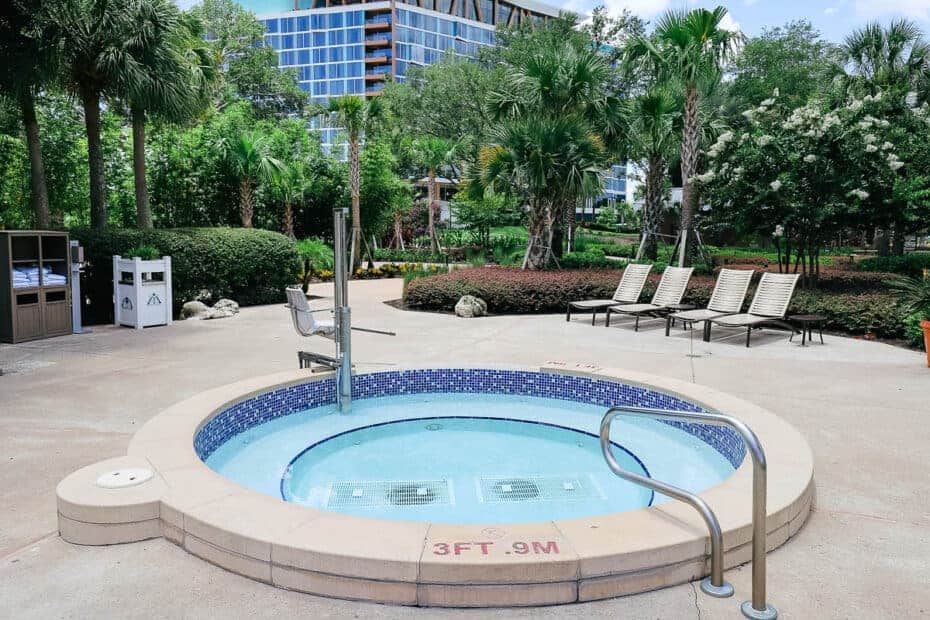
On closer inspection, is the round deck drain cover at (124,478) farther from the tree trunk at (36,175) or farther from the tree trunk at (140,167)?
the tree trunk at (36,175)

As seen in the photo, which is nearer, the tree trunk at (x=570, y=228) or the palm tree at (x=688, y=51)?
the palm tree at (x=688, y=51)

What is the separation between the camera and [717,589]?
286 centimetres

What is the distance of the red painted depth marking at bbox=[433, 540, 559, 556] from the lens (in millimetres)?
2834

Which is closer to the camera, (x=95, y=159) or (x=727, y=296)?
(x=727, y=296)

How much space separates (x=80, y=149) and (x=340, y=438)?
17495mm

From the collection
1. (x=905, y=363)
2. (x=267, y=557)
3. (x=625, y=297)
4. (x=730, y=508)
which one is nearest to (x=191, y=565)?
(x=267, y=557)

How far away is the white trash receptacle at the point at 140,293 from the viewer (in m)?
10.8

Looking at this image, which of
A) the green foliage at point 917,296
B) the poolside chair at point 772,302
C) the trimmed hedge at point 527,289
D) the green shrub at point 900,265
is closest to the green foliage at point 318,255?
the trimmed hedge at point 527,289

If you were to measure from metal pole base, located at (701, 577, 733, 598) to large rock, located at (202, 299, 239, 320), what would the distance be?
10.8 metres

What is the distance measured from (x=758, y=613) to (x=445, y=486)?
7.74 ft

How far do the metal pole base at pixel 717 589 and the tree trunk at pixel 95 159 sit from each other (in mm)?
12365

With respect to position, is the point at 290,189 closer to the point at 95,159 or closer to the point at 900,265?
the point at 95,159

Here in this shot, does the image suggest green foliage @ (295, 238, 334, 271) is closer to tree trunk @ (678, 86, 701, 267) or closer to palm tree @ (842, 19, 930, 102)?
tree trunk @ (678, 86, 701, 267)

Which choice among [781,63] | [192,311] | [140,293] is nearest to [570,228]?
[781,63]
